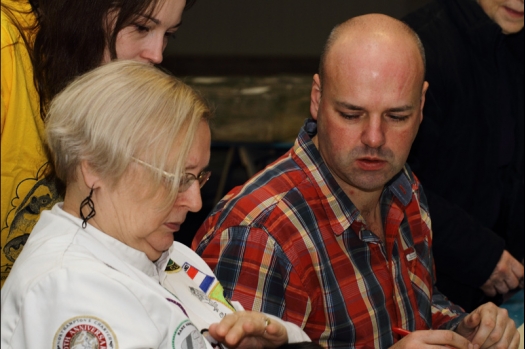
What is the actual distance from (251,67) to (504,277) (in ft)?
13.1

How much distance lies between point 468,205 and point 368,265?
0.89 meters

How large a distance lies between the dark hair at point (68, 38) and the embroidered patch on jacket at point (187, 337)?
2.13ft

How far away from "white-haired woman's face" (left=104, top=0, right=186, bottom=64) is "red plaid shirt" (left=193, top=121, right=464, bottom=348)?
39cm

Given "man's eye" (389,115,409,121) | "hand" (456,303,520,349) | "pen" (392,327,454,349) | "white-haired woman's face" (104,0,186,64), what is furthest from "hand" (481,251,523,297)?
"white-haired woman's face" (104,0,186,64)

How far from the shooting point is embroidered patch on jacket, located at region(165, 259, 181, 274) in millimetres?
1641

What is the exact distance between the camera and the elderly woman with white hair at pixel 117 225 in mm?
1256

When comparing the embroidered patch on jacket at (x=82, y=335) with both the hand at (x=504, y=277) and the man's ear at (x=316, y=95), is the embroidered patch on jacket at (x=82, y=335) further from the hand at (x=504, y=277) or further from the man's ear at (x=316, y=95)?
the hand at (x=504, y=277)

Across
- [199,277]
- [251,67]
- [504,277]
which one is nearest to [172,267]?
[199,277]

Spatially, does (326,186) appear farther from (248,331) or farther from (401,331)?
(248,331)

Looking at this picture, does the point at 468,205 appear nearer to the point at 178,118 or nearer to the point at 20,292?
the point at 178,118

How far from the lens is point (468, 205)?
267 centimetres

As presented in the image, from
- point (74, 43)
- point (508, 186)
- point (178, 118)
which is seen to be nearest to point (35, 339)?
point (178, 118)

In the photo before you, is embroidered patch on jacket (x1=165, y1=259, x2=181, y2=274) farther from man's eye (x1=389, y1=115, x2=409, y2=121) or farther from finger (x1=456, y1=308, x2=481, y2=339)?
finger (x1=456, y1=308, x2=481, y2=339)

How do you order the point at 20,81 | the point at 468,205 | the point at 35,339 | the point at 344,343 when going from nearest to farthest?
1. the point at 35,339
2. the point at 20,81
3. the point at 344,343
4. the point at 468,205
